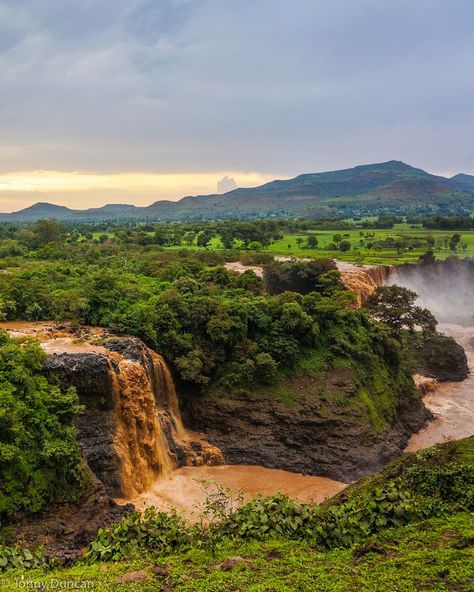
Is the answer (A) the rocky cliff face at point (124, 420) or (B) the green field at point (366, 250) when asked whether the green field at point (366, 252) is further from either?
(A) the rocky cliff face at point (124, 420)

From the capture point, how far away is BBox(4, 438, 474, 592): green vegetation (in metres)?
8.96

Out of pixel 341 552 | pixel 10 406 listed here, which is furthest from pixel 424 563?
pixel 10 406

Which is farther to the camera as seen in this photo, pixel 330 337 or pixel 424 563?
pixel 330 337

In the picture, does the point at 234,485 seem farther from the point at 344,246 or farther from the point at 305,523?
the point at 344,246

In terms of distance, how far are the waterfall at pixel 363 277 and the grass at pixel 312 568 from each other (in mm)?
29367

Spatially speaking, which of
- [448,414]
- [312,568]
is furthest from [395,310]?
[312,568]

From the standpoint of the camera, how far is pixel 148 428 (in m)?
20.6

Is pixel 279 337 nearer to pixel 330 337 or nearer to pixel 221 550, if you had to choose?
pixel 330 337

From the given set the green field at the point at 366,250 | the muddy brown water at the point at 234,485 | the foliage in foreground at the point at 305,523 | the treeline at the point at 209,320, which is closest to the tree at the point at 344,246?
the green field at the point at 366,250

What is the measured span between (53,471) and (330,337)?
1601 cm

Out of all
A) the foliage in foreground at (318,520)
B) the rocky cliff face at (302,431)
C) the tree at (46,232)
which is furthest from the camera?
the tree at (46,232)

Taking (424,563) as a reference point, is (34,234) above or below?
above

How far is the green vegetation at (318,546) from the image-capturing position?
896cm

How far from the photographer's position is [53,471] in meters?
15.3
